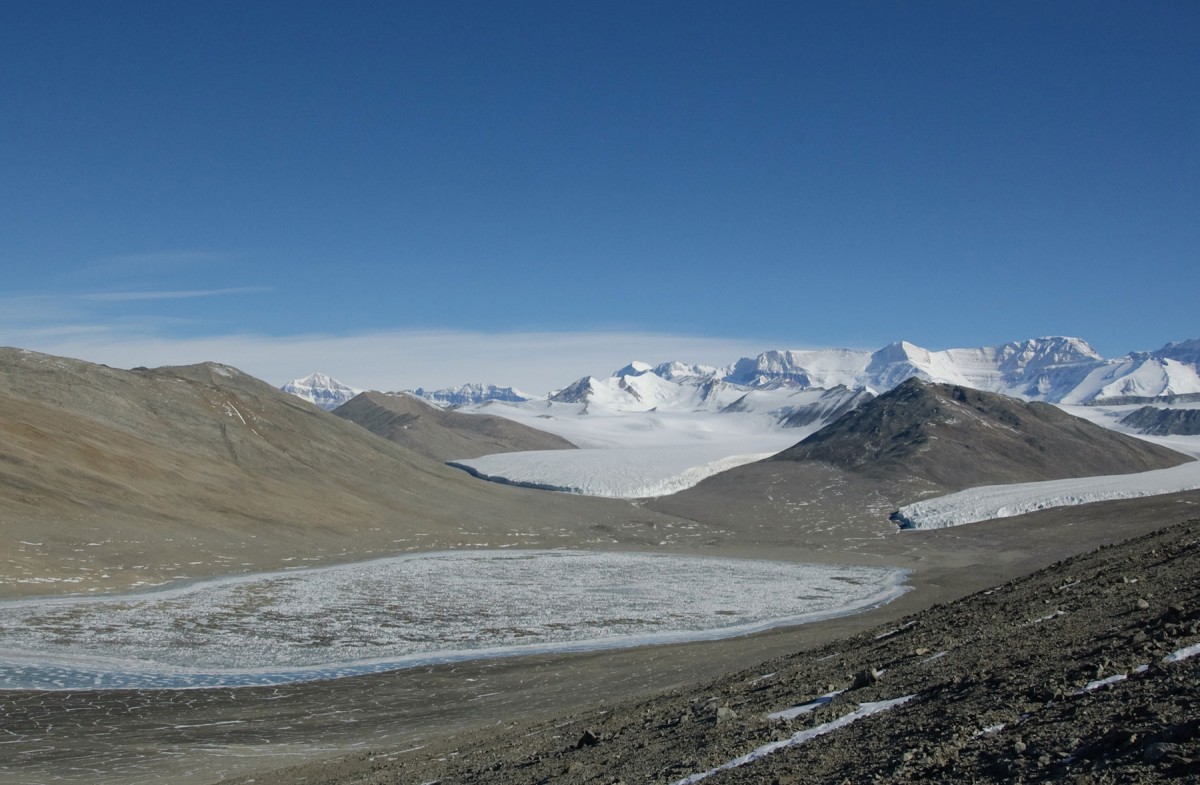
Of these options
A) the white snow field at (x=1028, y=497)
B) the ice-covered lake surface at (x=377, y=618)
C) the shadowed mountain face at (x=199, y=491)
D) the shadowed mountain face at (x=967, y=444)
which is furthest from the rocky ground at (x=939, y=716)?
the shadowed mountain face at (x=967, y=444)

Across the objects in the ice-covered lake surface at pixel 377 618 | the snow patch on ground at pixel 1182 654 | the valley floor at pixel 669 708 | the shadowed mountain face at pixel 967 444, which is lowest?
the ice-covered lake surface at pixel 377 618

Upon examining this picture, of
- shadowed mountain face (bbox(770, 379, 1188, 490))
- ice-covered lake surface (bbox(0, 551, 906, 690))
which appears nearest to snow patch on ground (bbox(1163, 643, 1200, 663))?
ice-covered lake surface (bbox(0, 551, 906, 690))

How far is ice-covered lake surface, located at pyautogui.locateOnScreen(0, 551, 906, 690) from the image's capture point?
32719 mm

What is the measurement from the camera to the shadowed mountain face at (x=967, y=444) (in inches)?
5354

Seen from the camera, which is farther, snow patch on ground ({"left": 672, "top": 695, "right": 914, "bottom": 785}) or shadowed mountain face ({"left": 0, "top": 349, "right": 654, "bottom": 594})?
shadowed mountain face ({"left": 0, "top": 349, "right": 654, "bottom": 594})

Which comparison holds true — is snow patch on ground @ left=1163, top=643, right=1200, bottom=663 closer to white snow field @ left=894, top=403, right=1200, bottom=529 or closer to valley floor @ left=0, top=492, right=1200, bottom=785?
valley floor @ left=0, top=492, right=1200, bottom=785

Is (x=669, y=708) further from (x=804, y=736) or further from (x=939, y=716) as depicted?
(x=939, y=716)

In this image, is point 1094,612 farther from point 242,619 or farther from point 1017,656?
point 242,619

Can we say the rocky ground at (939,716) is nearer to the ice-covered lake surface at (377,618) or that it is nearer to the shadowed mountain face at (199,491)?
the ice-covered lake surface at (377,618)

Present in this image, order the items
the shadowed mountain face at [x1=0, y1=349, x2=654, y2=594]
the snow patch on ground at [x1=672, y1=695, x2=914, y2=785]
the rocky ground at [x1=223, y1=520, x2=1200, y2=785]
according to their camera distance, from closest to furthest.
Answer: the rocky ground at [x1=223, y1=520, x2=1200, y2=785], the snow patch on ground at [x1=672, y1=695, x2=914, y2=785], the shadowed mountain face at [x1=0, y1=349, x2=654, y2=594]

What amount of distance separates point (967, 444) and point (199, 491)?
110079 millimetres

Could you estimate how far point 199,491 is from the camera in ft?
258

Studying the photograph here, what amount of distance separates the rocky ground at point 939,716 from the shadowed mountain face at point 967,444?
114580 millimetres

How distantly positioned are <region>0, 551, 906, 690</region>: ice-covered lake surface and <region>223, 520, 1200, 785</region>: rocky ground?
15.1 meters
